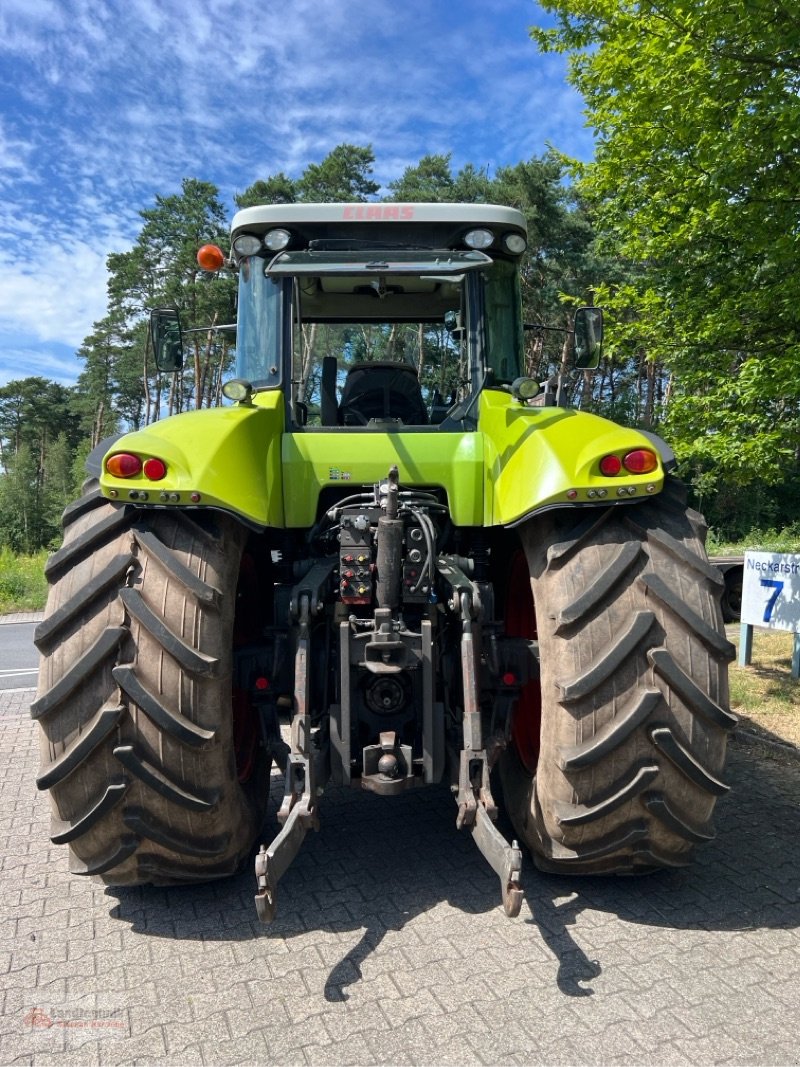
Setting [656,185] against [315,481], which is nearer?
[315,481]

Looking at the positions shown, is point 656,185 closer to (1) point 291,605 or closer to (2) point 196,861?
(1) point 291,605

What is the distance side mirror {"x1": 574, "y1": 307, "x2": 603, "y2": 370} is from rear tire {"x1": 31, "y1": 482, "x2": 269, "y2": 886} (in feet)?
8.59

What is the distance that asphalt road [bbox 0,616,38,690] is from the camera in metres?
8.12

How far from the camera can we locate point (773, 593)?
6.39 metres

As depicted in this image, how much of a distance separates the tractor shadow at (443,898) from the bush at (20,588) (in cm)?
1266

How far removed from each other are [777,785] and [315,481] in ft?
10.2

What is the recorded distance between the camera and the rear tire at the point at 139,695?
8.59 ft

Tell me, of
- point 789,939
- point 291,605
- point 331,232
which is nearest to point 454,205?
point 331,232

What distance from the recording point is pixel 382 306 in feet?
14.1

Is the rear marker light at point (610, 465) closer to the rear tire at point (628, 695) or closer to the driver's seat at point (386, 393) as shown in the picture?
the rear tire at point (628, 695)

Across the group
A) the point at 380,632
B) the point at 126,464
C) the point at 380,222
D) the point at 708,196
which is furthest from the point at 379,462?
Result: the point at 708,196

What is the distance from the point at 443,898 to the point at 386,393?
8.32ft

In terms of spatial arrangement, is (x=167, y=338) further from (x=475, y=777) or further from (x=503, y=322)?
(x=475, y=777)

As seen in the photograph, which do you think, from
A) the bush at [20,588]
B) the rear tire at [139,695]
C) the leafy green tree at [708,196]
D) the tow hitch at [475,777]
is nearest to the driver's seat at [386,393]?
the tow hitch at [475,777]
